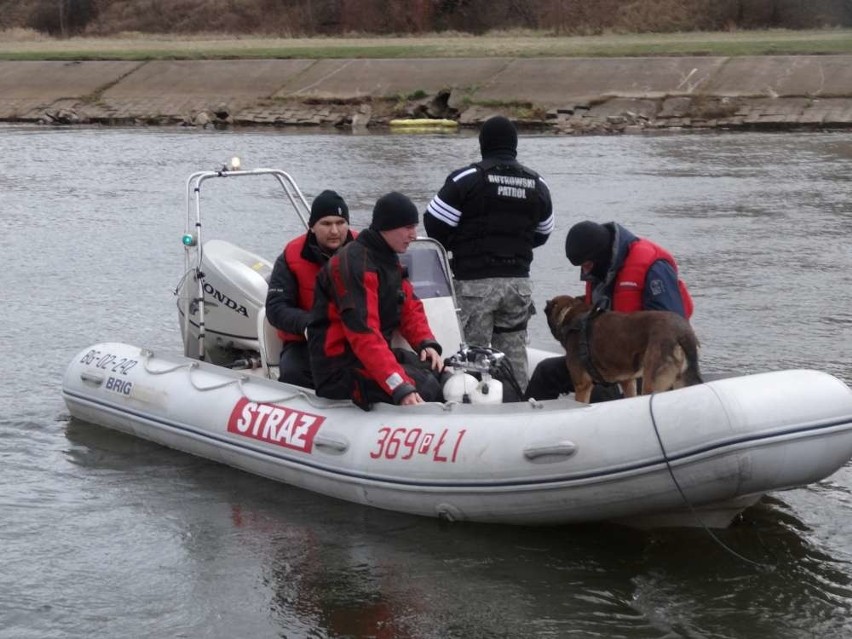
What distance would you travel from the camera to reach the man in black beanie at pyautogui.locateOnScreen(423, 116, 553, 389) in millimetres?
6770

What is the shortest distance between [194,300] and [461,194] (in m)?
2.00

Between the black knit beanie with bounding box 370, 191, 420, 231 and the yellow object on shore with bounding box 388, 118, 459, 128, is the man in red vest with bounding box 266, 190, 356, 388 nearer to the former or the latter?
the black knit beanie with bounding box 370, 191, 420, 231

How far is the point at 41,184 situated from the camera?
2047 centimetres

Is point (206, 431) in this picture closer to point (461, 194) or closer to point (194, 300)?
point (194, 300)

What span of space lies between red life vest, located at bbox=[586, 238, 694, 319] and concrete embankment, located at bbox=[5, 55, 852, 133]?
20020 millimetres

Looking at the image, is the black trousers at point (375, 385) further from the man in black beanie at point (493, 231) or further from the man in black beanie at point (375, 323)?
the man in black beanie at point (493, 231)

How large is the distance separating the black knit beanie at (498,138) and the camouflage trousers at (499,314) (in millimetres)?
615

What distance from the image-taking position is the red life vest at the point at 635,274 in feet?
20.8

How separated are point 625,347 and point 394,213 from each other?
1.16m

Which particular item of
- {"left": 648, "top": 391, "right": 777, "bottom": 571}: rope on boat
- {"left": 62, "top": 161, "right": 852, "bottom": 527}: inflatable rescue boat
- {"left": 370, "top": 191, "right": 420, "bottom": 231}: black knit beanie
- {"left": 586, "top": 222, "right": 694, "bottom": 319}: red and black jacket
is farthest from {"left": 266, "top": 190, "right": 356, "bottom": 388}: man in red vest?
{"left": 648, "top": 391, "right": 777, "bottom": 571}: rope on boat

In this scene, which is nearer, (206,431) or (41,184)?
(206,431)

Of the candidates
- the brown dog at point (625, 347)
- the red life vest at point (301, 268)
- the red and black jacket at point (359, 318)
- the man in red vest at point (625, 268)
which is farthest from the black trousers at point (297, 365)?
the man in red vest at point (625, 268)

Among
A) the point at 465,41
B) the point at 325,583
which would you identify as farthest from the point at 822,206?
the point at 465,41

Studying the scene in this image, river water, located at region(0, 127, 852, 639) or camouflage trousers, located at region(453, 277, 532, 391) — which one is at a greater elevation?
camouflage trousers, located at region(453, 277, 532, 391)
